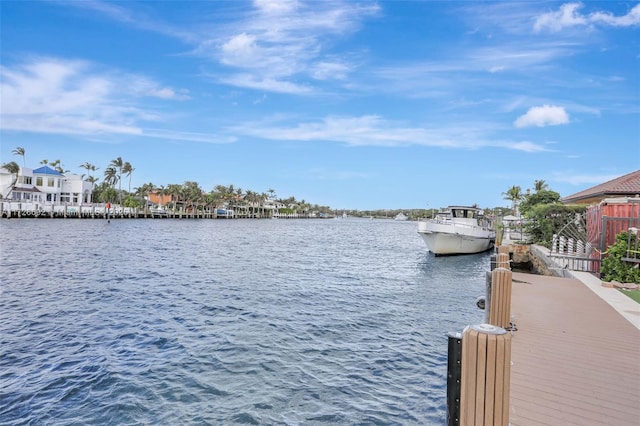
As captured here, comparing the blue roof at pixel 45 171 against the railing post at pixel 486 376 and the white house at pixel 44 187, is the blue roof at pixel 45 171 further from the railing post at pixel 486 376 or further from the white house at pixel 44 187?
the railing post at pixel 486 376

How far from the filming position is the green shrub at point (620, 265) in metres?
12.4

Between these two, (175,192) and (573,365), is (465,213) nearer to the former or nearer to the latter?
(573,365)

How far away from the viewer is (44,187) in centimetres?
9594

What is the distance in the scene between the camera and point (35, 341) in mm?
9812

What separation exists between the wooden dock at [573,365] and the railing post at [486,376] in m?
1.03

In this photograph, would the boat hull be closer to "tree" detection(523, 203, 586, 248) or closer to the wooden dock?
"tree" detection(523, 203, 586, 248)

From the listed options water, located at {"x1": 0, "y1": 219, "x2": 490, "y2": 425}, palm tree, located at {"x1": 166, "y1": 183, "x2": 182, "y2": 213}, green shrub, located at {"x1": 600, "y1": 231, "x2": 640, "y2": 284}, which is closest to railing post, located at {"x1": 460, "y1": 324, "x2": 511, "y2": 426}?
water, located at {"x1": 0, "y1": 219, "x2": 490, "y2": 425}

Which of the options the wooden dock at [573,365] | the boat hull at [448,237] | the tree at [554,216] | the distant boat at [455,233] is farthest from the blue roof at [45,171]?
the wooden dock at [573,365]

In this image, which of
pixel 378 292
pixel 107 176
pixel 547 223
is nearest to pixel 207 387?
pixel 378 292

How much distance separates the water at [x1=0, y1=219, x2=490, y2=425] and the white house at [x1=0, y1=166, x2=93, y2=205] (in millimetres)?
87373

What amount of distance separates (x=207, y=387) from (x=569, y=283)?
11.7 m

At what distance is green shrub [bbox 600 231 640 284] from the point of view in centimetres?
1238

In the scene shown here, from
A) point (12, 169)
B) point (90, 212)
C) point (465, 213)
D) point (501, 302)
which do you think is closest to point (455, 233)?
point (465, 213)

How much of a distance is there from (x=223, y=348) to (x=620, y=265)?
1245cm
